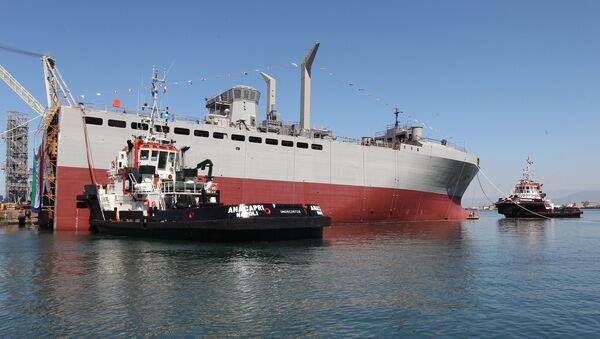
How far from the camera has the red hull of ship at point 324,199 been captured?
3111 cm

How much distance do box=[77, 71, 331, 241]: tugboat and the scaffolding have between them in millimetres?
50726

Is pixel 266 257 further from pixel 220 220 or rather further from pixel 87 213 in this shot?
pixel 87 213

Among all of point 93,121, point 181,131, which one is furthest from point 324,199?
point 93,121

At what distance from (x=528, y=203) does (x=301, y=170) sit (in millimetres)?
46356

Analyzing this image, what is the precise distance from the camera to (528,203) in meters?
68.4

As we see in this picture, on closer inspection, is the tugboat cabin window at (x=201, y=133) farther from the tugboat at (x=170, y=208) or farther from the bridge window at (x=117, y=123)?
the bridge window at (x=117, y=123)

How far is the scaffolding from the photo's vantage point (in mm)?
71000

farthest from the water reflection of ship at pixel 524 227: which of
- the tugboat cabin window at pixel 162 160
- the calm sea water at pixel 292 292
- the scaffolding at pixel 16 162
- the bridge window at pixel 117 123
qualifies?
the scaffolding at pixel 16 162

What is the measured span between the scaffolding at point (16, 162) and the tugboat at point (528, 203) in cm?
7804

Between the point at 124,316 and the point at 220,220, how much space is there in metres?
12.4

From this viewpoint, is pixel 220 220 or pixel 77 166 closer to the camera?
pixel 220 220

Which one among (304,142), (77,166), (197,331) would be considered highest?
(304,142)

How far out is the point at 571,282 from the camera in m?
14.4

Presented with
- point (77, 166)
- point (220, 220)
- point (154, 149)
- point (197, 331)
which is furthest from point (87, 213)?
point (197, 331)
